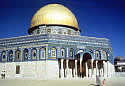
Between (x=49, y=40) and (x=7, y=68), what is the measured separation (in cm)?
828

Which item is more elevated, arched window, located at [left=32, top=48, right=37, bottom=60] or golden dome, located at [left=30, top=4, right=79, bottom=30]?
golden dome, located at [left=30, top=4, right=79, bottom=30]

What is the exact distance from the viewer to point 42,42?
89.3ft

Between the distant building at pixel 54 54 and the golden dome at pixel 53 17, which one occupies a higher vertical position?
the golden dome at pixel 53 17

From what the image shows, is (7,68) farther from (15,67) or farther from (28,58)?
(28,58)

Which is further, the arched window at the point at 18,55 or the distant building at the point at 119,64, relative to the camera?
the distant building at the point at 119,64

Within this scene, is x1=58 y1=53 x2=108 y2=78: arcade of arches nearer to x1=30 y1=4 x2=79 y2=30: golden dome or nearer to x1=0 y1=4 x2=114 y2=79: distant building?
x1=0 y1=4 x2=114 y2=79: distant building

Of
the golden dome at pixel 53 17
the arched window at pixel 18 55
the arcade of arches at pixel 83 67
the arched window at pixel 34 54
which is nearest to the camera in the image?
the arcade of arches at pixel 83 67

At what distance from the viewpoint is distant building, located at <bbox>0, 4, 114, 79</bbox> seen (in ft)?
87.5

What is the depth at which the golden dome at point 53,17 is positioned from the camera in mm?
31531

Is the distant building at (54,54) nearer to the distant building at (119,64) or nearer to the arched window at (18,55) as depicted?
the arched window at (18,55)

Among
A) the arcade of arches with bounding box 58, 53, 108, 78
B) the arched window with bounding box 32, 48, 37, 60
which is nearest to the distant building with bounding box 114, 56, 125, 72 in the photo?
the arcade of arches with bounding box 58, 53, 108, 78

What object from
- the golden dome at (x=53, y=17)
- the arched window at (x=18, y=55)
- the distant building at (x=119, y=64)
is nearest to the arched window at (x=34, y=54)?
the arched window at (x=18, y=55)

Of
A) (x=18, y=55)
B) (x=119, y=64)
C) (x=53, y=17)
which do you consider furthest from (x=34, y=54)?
(x=119, y=64)

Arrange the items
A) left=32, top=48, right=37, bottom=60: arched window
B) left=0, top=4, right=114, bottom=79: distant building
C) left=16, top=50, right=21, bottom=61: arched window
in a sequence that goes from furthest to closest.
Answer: left=16, top=50, right=21, bottom=61: arched window
left=32, top=48, right=37, bottom=60: arched window
left=0, top=4, right=114, bottom=79: distant building
